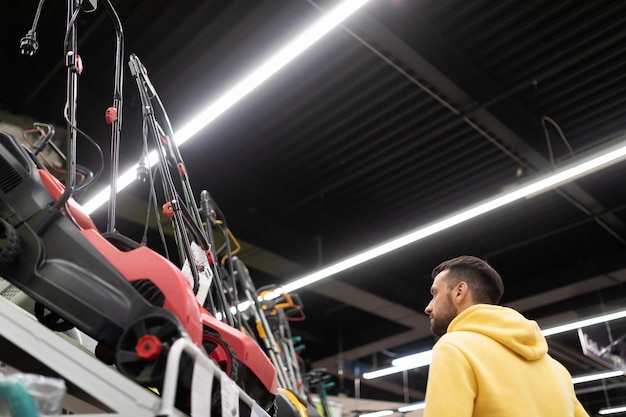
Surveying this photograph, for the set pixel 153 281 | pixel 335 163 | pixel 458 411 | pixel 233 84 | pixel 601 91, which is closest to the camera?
pixel 153 281

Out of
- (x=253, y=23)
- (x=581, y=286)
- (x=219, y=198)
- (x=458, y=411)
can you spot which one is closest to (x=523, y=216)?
(x=581, y=286)

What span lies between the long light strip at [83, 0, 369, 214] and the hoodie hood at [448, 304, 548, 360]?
1.80m

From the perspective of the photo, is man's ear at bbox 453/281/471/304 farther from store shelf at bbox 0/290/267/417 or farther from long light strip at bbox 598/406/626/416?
long light strip at bbox 598/406/626/416

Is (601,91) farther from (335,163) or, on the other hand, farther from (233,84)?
(233,84)

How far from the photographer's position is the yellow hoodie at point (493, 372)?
5.32 feet

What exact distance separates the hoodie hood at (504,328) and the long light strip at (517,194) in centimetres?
314

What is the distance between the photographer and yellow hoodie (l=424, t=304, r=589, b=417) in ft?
5.32

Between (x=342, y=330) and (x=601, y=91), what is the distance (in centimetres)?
640

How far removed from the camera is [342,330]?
1055cm

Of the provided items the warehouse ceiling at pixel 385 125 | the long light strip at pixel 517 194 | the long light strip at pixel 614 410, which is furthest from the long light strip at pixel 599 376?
the long light strip at pixel 517 194

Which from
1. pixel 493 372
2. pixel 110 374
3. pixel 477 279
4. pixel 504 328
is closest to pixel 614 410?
pixel 477 279

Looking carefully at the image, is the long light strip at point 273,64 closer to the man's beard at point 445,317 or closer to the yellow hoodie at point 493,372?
the man's beard at point 445,317

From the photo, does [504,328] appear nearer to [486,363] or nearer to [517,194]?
[486,363]

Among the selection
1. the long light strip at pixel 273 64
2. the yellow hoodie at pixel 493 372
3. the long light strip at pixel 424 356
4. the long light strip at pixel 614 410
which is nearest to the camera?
the yellow hoodie at pixel 493 372
